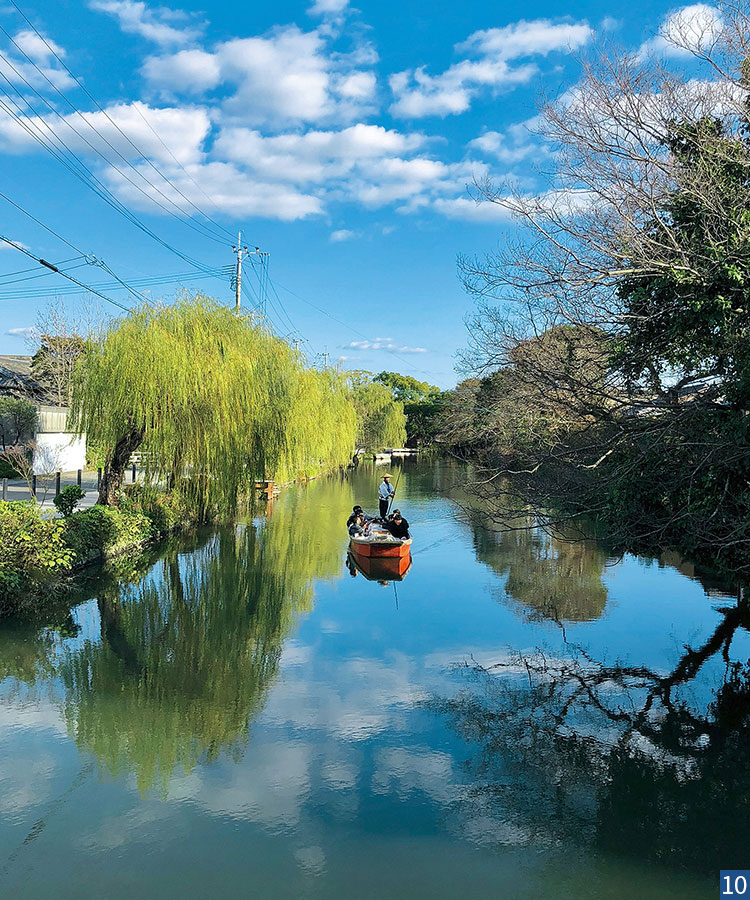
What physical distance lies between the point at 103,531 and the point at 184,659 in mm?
4867

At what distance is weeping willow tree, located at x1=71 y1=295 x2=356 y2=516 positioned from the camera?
14.0 meters

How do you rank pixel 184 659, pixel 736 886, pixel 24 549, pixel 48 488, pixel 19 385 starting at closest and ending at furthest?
pixel 736 886, pixel 184 659, pixel 24 549, pixel 48 488, pixel 19 385

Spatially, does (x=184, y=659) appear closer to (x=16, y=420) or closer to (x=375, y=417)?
(x=16, y=420)

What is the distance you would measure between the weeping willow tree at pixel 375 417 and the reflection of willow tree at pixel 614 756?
127ft

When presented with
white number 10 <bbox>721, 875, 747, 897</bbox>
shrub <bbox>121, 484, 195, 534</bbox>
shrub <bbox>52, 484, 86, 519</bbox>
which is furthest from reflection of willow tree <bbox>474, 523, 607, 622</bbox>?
shrub <bbox>52, 484, 86, 519</bbox>

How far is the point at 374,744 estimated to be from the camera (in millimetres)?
6719

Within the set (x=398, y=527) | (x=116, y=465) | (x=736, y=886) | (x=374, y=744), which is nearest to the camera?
(x=736, y=886)

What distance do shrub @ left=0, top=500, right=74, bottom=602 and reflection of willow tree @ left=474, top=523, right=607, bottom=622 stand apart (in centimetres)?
632

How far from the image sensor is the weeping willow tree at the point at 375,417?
47812mm

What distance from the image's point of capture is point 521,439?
11.4m

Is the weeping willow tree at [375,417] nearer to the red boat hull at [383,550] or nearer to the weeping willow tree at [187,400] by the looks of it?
the weeping willow tree at [187,400]

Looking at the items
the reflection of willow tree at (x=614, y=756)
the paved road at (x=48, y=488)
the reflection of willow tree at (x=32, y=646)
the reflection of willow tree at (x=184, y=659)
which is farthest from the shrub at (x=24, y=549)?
the paved road at (x=48, y=488)

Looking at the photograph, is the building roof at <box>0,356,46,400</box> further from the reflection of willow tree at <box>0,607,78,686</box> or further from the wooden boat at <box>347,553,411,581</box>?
the reflection of willow tree at <box>0,607,78,686</box>

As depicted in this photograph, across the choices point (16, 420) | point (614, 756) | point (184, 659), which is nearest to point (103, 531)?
point (184, 659)
